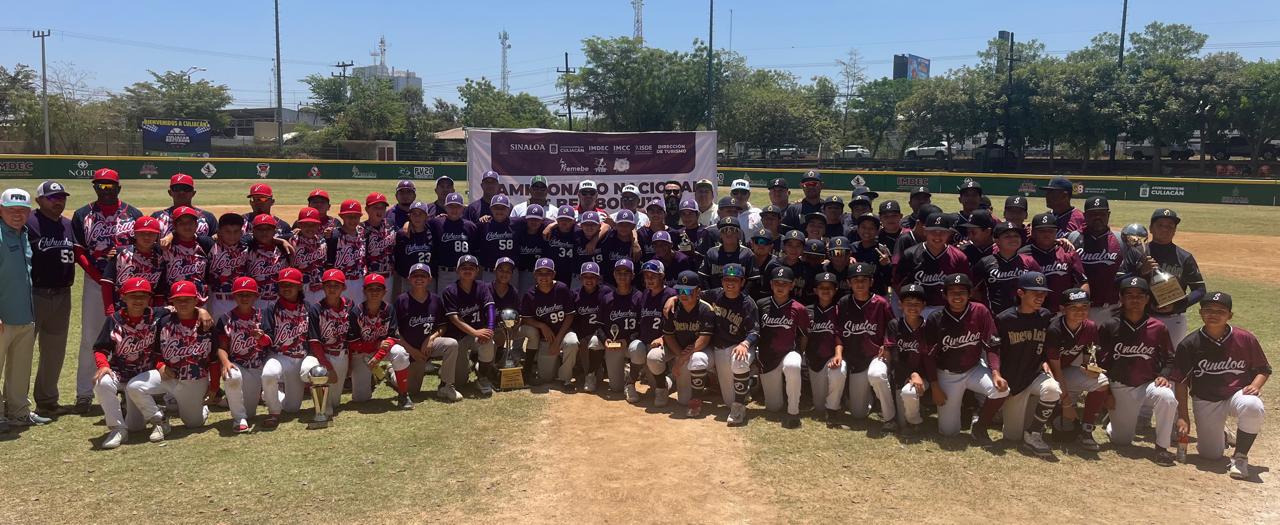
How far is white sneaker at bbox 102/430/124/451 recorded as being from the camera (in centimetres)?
612

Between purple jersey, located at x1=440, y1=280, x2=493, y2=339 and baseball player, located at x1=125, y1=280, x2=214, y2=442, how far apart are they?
2.13 meters

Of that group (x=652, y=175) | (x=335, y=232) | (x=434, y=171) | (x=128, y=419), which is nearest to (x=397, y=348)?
(x=335, y=232)

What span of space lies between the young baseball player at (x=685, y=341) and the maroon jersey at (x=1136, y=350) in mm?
3368

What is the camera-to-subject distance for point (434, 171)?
4819cm

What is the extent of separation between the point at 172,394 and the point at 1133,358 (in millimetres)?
7913

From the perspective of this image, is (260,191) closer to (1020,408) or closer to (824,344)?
(824,344)

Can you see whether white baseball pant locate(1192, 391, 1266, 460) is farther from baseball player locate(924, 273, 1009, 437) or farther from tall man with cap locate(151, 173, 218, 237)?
tall man with cap locate(151, 173, 218, 237)

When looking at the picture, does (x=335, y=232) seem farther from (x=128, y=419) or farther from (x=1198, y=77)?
(x=1198, y=77)

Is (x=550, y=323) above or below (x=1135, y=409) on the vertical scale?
above

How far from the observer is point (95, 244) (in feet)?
23.0

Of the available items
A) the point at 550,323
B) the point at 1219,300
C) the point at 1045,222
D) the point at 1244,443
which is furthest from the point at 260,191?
the point at 1244,443

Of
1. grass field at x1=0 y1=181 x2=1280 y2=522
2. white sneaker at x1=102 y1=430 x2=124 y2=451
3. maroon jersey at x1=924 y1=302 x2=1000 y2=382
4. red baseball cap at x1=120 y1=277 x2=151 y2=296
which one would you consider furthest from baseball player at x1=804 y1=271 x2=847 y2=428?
white sneaker at x1=102 y1=430 x2=124 y2=451

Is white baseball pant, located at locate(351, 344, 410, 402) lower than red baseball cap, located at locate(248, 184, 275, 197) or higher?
lower

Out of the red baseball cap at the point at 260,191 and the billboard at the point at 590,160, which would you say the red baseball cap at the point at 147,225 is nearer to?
the red baseball cap at the point at 260,191
